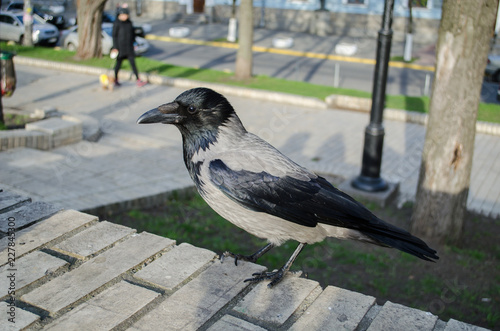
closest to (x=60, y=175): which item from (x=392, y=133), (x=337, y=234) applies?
(x=337, y=234)

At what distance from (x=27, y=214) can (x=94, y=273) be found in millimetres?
976

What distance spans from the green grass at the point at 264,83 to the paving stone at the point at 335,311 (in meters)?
10.6

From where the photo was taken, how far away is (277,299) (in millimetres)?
Answer: 3201

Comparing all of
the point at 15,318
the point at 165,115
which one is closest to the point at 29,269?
the point at 15,318

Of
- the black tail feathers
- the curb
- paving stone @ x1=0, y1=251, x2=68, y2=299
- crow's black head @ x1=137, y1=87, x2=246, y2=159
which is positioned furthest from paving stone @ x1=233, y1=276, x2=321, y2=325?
the curb

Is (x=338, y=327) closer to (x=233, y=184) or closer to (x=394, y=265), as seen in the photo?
(x=233, y=184)

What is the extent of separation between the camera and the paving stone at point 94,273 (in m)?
2.99

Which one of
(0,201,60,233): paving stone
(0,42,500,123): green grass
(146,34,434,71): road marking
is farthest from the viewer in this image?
(146,34,434,71): road marking

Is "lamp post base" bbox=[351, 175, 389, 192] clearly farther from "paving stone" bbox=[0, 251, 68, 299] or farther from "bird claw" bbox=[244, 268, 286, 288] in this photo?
"paving stone" bbox=[0, 251, 68, 299]

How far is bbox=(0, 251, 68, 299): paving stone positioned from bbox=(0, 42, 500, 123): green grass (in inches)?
451

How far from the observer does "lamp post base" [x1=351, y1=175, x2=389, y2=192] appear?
25.7ft

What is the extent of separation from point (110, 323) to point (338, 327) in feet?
4.13

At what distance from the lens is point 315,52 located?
25.3 m

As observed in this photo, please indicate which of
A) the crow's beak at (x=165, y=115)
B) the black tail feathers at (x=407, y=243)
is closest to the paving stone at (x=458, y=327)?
the black tail feathers at (x=407, y=243)
